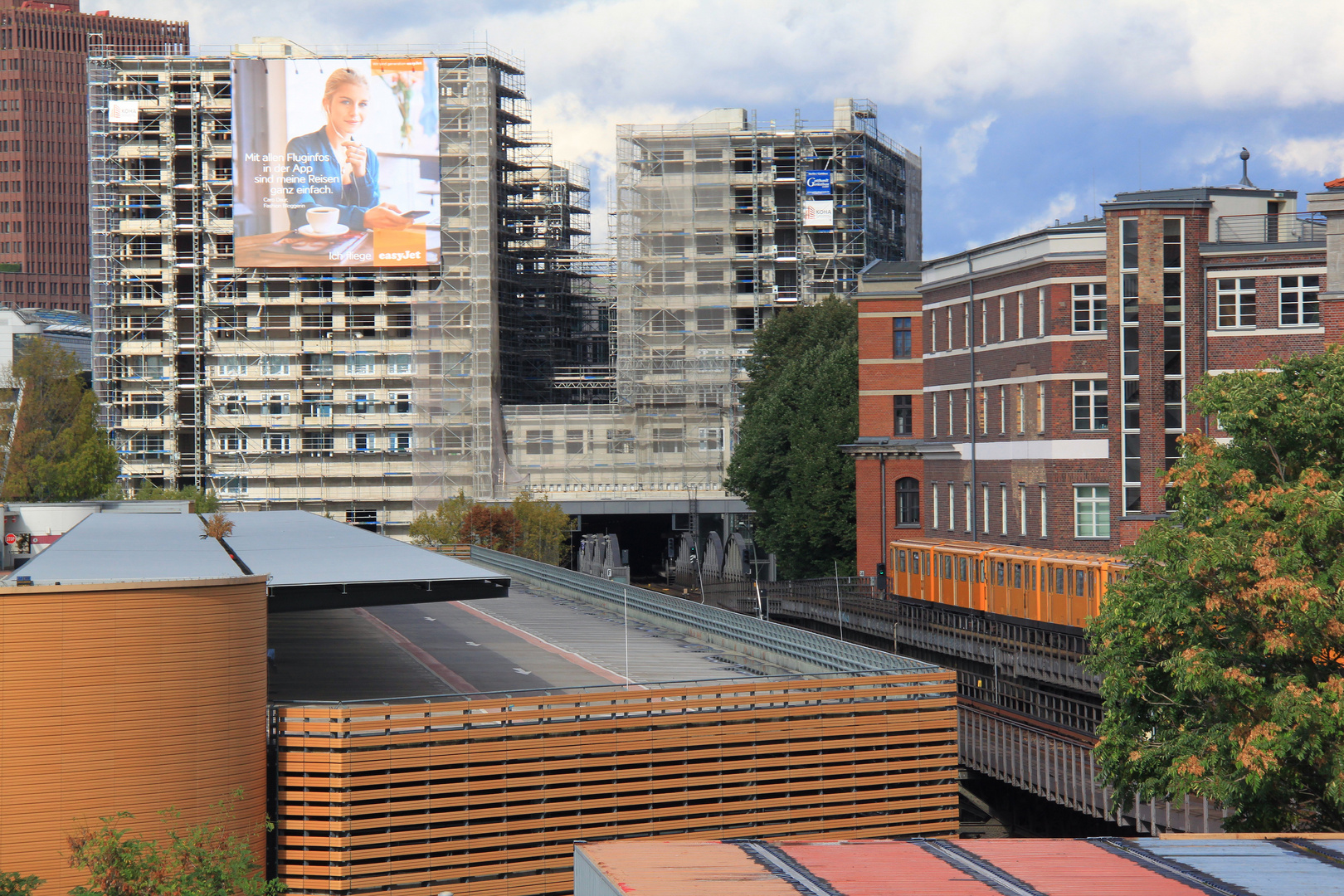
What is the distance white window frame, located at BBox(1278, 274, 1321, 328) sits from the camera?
151 feet

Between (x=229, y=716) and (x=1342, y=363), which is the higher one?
(x=1342, y=363)

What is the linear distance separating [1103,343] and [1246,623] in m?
31.0

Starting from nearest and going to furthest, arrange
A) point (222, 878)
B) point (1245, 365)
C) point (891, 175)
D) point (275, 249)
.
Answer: point (222, 878) → point (1245, 365) → point (275, 249) → point (891, 175)

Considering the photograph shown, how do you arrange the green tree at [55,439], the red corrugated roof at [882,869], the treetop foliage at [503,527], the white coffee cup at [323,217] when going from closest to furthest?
the red corrugated roof at [882,869] < the green tree at [55,439] < the treetop foliage at [503,527] < the white coffee cup at [323,217]

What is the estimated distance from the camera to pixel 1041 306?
2046 inches

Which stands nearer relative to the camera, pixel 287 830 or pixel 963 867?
pixel 963 867

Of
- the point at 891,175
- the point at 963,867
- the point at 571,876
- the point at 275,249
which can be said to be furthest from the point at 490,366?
the point at 963,867

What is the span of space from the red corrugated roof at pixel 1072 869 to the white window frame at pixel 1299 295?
33.1 meters

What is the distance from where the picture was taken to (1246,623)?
69.8 ft

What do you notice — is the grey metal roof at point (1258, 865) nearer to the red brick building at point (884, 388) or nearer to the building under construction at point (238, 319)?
the red brick building at point (884, 388)

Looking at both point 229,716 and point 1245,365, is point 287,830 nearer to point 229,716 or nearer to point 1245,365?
point 229,716

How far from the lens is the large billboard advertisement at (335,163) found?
9625 cm

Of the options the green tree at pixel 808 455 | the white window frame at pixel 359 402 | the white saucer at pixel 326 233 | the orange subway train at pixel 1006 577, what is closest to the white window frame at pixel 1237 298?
the orange subway train at pixel 1006 577

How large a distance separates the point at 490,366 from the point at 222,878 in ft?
269
